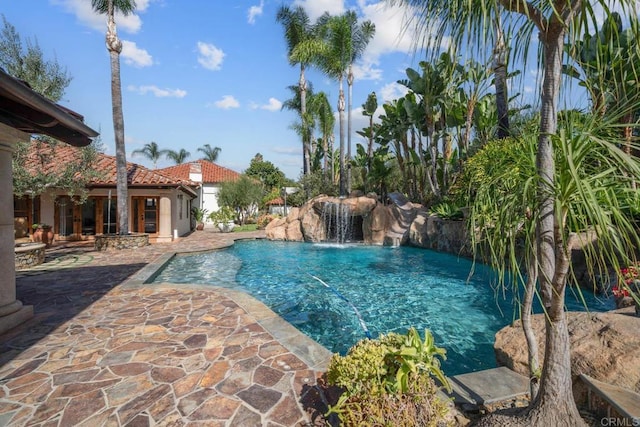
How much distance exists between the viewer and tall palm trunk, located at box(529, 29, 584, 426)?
7.34 ft

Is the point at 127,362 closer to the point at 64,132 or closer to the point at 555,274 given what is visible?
the point at 64,132

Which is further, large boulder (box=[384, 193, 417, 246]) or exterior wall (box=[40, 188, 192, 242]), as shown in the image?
large boulder (box=[384, 193, 417, 246])

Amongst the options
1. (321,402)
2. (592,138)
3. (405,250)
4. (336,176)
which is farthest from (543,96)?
(336,176)

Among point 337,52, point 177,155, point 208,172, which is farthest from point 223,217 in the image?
point 177,155

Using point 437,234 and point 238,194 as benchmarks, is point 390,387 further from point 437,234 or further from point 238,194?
point 238,194

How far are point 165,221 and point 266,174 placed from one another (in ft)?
108

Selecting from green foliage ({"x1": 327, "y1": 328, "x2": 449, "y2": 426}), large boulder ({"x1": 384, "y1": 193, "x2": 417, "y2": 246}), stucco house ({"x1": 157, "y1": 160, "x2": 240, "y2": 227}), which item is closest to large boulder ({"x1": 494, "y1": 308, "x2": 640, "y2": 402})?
green foliage ({"x1": 327, "y1": 328, "x2": 449, "y2": 426})

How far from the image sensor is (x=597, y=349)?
350cm

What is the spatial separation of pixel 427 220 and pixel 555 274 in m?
16.2

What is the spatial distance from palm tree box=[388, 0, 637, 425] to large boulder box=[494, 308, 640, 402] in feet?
3.33

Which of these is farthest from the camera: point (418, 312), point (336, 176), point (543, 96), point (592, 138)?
point (336, 176)

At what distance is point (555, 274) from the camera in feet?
7.73

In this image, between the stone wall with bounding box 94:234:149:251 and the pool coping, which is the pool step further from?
the stone wall with bounding box 94:234:149:251

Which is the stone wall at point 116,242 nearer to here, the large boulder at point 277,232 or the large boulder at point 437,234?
the large boulder at point 277,232
